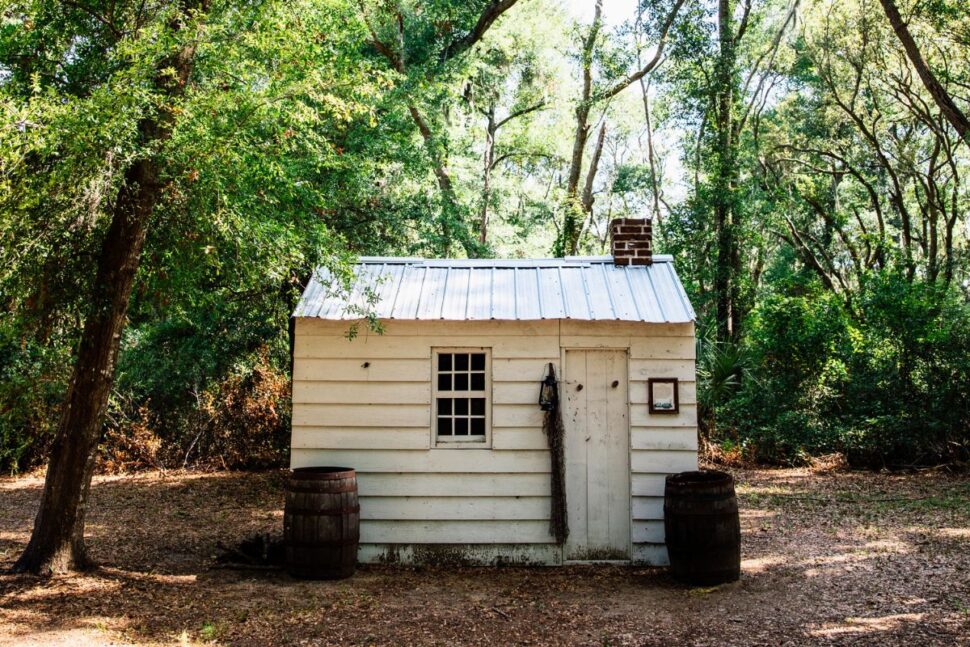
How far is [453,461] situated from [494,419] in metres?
0.55

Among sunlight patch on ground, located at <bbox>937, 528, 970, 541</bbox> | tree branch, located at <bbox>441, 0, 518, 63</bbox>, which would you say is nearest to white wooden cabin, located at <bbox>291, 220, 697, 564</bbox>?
sunlight patch on ground, located at <bbox>937, 528, 970, 541</bbox>

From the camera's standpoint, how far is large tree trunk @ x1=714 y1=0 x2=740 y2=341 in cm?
1617

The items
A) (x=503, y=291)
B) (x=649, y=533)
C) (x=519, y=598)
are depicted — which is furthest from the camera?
(x=503, y=291)

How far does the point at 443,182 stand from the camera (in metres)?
15.8

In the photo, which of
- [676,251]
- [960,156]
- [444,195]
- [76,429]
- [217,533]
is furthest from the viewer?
[960,156]

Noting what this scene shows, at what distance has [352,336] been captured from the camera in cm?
705

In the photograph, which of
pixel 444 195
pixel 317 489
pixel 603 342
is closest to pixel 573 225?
pixel 444 195

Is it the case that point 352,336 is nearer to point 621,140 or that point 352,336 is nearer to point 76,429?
point 76,429

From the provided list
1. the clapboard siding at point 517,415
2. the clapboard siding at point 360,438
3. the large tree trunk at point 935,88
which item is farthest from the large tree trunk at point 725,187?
the clapboard siding at point 360,438

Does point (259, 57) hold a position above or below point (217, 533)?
above

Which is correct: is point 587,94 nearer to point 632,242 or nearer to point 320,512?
point 632,242

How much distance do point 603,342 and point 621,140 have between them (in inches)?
1014

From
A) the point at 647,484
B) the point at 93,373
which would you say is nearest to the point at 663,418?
the point at 647,484

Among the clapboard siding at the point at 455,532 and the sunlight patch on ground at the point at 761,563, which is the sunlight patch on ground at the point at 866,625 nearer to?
the sunlight patch on ground at the point at 761,563
